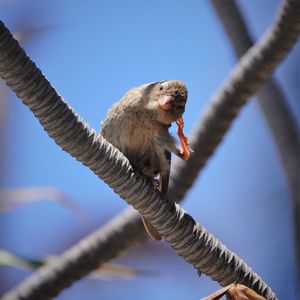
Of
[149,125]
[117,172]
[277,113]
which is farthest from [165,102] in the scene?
[277,113]

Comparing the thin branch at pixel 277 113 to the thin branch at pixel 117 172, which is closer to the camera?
the thin branch at pixel 117 172

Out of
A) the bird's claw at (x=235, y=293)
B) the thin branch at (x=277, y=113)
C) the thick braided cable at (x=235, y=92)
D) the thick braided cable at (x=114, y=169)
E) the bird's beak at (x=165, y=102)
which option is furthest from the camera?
the thin branch at (x=277, y=113)

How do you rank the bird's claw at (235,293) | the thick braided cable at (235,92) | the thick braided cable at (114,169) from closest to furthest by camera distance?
the thick braided cable at (114,169), the bird's claw at (235,293), the thick braided cable at (235,92)

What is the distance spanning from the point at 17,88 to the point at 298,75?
4.93m

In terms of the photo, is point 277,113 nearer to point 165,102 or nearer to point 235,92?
point 235,92

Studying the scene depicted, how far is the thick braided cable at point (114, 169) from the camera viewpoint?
256cm

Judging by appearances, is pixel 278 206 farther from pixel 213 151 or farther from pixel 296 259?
pixel 213 151

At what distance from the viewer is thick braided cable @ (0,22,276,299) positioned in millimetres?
2559

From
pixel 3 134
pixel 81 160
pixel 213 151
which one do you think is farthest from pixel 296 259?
pixel 81 160

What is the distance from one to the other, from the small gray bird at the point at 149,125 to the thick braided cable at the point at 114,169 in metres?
0.38

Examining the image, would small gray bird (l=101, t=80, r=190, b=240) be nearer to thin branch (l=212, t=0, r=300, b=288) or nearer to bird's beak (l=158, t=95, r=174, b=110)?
bird's beak (l=158, t=95, r=174, b=110)

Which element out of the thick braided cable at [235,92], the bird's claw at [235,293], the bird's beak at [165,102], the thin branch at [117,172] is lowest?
the bird's claw at [235,293]

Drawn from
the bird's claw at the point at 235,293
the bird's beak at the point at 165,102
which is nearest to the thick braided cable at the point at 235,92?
the bird's beak at the point at 165,102

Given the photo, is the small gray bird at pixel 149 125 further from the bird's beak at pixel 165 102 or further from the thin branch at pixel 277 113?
the thin branch at pixel 277 113
